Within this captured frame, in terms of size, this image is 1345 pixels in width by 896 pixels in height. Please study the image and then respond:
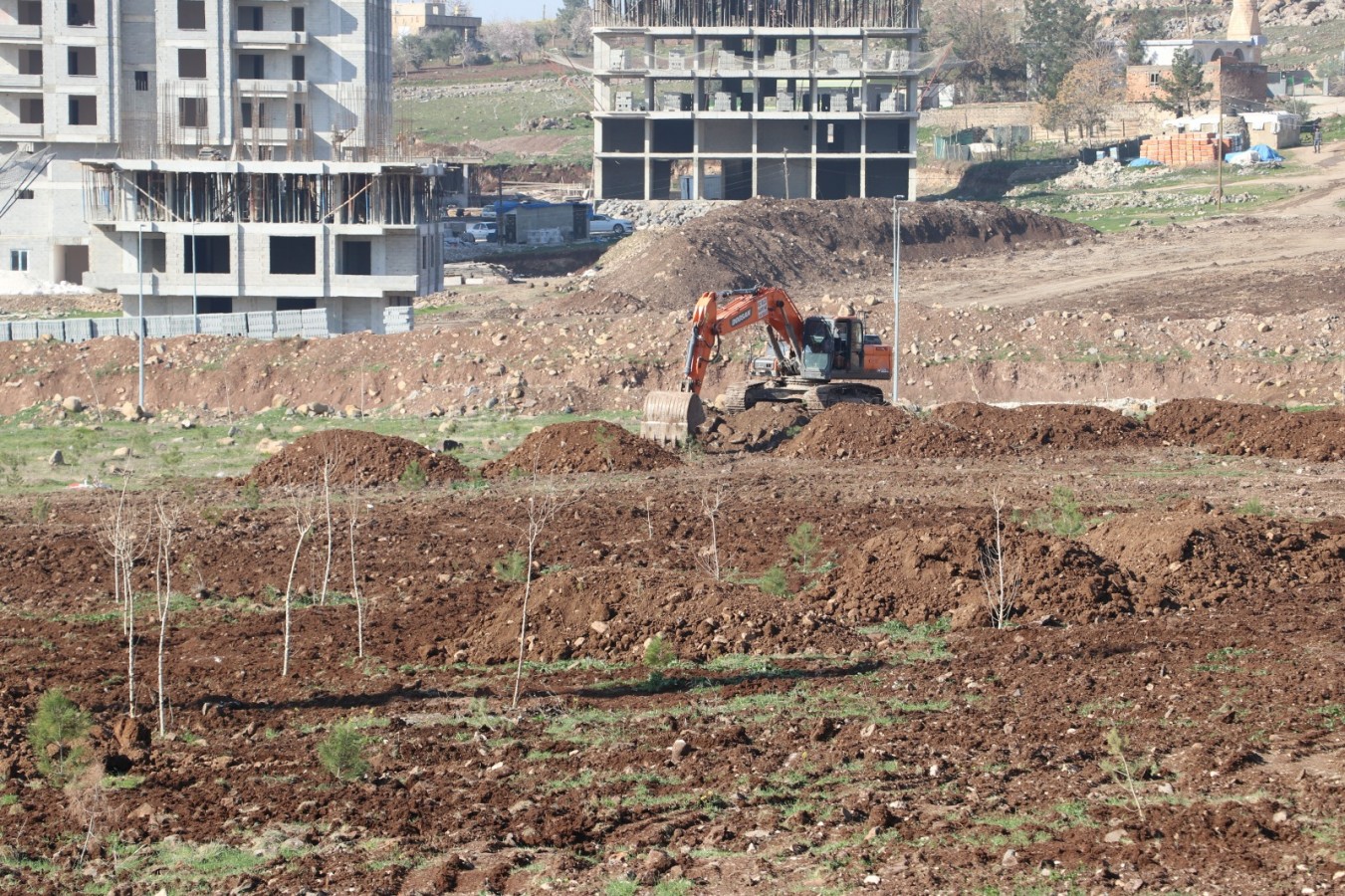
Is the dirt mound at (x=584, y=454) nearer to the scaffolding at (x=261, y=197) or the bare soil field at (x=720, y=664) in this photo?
the bare soil field at (x=720, y=664)

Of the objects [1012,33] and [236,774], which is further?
[1012,33]

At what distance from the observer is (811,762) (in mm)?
14125

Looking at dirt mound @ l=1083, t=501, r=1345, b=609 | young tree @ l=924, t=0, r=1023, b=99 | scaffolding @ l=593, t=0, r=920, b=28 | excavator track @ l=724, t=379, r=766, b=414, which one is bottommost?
dirt mound @ l=1083, t=501, r=1345, b=609

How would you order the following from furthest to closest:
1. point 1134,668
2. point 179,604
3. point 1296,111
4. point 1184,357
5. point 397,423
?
point 1296,111 < point 1184,357 < point 397,423 < point 179,604 < point 1134,668

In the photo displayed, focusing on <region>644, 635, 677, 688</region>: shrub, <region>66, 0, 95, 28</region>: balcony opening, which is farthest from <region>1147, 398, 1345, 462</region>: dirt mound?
<region>66, 0, 95, 28</region>: balcony opening

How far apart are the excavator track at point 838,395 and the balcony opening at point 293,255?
103 feet

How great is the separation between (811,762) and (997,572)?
6665 millimetres

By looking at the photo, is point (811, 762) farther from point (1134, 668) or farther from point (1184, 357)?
point (1184, 357)

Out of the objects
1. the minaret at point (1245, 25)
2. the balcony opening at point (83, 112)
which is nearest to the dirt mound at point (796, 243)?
the balcony opening at point (83, 112)

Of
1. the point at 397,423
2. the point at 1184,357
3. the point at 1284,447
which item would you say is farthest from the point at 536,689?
the point at 1184,357

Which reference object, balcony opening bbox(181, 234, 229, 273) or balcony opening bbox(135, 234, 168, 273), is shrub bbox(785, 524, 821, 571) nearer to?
balcony opening bbox(181, 234, 229, 273)

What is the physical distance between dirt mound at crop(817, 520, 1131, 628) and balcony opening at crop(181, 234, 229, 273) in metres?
47.8

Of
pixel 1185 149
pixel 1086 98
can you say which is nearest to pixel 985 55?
pixel 1086 98

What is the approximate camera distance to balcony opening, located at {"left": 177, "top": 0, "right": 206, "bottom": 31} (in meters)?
69.9
